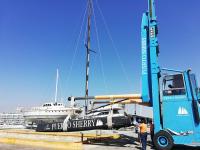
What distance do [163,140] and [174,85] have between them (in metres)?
2.27

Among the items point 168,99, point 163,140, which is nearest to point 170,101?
point 168,99

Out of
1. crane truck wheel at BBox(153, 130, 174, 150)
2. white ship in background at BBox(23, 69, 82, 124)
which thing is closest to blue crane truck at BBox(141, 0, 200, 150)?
crane truck wheel at BBox(153, 130, 174, 150)

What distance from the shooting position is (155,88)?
10.8 m

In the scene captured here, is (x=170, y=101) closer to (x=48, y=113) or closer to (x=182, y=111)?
(x=182, y=111)

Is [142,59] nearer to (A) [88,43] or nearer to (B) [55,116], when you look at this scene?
(A) [88,43]

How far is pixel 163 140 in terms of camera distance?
10.2m

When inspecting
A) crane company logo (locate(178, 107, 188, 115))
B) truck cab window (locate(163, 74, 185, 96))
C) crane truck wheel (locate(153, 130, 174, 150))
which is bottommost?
crane truck wheel (locate(153, 130, 174, 150))

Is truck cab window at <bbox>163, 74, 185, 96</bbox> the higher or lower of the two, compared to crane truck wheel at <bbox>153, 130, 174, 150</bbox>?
higher

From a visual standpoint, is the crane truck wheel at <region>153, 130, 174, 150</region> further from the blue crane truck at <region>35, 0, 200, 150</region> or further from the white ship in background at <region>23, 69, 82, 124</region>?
the white ship in background at <region>23, 69, 82, 124</region>

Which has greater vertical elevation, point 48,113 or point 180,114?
point 48,113

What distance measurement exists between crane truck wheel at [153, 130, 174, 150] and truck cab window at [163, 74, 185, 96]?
1602mm

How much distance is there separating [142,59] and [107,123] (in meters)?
3.35

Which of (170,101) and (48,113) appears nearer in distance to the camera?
(170,101)

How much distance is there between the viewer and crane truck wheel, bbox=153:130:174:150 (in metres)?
9.93
